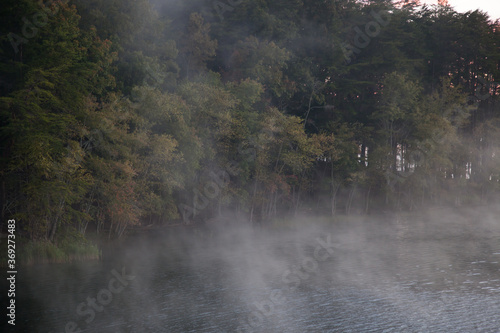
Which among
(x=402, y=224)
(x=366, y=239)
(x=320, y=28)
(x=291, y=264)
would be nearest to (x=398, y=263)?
(x=291, y=264)

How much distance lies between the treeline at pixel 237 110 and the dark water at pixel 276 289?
6.50 m

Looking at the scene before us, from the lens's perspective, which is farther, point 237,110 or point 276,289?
point 237,110

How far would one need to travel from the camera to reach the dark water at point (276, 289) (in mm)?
23172

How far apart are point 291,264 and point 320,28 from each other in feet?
169

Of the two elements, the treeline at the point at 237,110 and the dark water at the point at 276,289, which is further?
the treeline at the point at 237,110

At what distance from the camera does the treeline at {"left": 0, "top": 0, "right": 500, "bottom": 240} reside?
35719 millimetres

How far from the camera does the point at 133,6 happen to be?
168 feet

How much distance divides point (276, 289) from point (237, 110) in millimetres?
33690

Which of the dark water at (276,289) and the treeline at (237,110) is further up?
the treeline at (237,110)

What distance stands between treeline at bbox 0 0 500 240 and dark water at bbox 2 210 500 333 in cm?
650

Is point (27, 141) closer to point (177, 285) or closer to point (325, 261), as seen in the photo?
point (177, 285)

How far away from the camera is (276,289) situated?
29734 millimetres

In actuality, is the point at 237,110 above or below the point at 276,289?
above

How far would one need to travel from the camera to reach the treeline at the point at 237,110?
Answer: 35.7m
